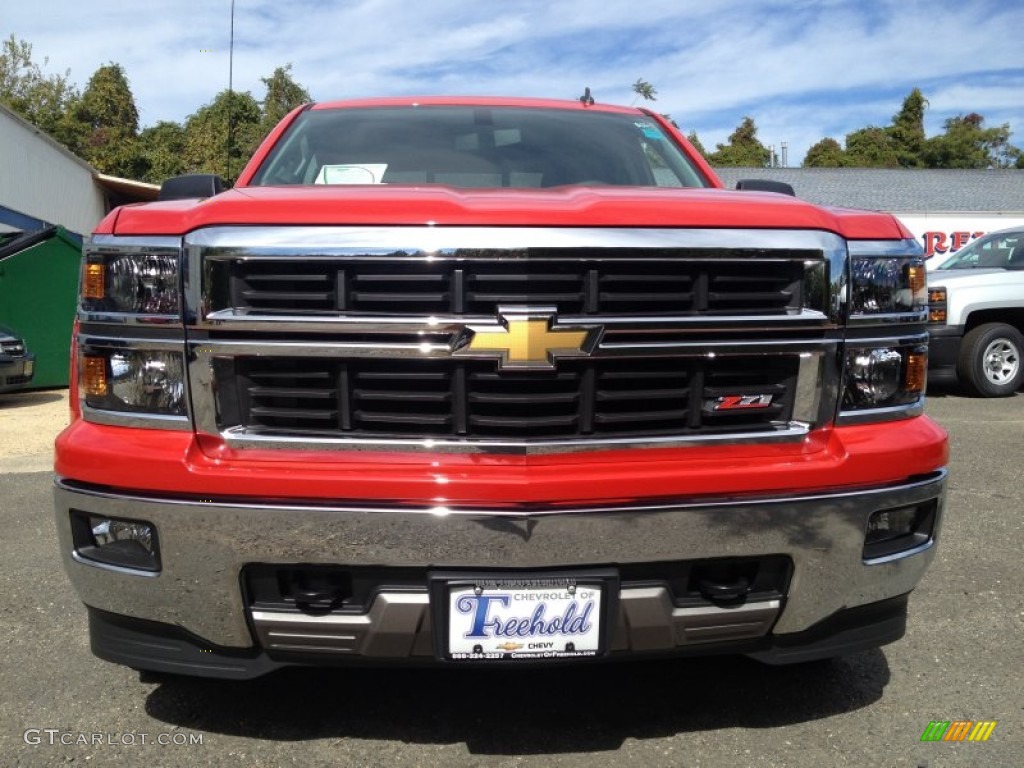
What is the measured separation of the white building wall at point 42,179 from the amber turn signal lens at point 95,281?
2078 centimetres

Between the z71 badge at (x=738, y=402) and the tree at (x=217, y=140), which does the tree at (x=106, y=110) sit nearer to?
the tree at (x=217, y=140)

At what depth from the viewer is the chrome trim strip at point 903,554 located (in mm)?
2369

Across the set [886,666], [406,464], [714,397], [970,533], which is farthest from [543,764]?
[970,533]

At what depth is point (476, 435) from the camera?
229cm

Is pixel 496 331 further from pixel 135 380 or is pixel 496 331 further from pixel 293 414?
pixel 135 380

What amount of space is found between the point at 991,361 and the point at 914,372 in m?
8.15

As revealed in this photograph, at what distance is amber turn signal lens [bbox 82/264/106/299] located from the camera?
2318mm

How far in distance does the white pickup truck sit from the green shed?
9993 millimetres

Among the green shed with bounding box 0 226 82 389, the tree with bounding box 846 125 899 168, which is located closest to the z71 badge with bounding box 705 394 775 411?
the green shed with bounding box 0 226 82 389

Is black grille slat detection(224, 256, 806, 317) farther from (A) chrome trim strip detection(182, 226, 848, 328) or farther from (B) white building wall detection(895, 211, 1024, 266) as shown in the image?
(B) white building wall detection(895, 211, 1024, 266)

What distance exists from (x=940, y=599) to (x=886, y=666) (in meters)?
0.79

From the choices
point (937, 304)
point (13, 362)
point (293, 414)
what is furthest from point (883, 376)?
point (13, 362)

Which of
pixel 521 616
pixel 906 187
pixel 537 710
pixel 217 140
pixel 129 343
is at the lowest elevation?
pixel 537 710

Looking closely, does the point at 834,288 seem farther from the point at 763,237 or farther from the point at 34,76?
the point at 34,76
